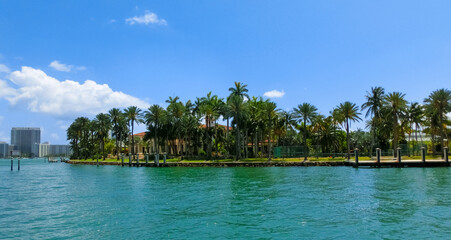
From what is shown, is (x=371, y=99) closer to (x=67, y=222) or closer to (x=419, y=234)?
(x=419, y=234)

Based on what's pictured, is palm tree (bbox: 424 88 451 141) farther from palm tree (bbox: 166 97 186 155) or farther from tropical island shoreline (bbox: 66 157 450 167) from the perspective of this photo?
palm tree (bbox: 166 97 186 155)

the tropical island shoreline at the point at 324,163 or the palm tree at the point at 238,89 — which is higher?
the palm tree at the point at 238,89

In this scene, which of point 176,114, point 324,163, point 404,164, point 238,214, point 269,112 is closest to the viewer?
point 238,214

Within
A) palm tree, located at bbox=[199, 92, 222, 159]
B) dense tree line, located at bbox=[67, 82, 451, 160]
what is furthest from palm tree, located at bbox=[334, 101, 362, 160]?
palm tree, located at bbox=[199, 92, 222, 159]

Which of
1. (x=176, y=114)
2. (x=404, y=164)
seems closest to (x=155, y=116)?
(x=176, y=114)

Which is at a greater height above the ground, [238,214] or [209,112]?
[209,112]

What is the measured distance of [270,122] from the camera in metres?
79.3

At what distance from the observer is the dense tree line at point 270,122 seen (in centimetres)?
7625

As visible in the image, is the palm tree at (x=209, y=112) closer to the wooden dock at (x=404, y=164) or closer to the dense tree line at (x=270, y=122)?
the dense tree line at (x=270, y=122)

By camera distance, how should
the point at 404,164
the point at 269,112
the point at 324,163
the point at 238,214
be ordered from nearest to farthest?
the point at 238,214 < the point at 404,164 < the point at 324,163 < the point at 269,112

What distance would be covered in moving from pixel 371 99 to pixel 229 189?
5934cm

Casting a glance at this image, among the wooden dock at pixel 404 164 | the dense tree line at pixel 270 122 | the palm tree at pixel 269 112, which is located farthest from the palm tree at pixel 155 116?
the wooden dock at pixel 404 164

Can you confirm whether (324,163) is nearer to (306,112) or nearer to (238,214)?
(306,112)

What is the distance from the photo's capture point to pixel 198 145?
104 metres
